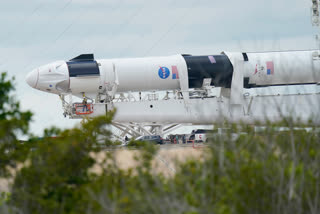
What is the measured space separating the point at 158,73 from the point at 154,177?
22873 millimetres

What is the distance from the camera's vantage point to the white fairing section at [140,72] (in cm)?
3073

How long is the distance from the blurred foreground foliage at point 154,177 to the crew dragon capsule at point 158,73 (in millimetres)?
18955

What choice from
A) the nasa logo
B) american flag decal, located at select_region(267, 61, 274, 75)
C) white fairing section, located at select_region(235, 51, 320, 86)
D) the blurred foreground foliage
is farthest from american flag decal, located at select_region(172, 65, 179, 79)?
the blurred foreground foliage

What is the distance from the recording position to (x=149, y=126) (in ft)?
110

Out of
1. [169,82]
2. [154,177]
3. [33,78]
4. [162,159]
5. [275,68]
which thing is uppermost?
[275,68]

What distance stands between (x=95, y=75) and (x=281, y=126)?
20.6 metres

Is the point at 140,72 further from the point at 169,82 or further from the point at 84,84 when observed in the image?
the point at 84,84

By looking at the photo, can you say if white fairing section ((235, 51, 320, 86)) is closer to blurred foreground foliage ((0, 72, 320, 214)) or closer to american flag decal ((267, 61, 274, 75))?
american flag decal ((267, 61, 274, 75))

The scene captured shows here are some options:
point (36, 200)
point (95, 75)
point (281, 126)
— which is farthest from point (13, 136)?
point (95, 75)

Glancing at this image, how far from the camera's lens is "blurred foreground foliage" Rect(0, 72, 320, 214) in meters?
8.09

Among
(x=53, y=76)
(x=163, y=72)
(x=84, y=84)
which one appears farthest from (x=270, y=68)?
(x=53, y=76)

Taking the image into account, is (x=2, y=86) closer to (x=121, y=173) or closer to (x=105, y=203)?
(x=121, y=173)

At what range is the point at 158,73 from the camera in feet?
102

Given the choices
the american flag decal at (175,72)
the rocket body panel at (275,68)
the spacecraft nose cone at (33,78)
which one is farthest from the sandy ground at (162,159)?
the rocket body panel at (275,68)
